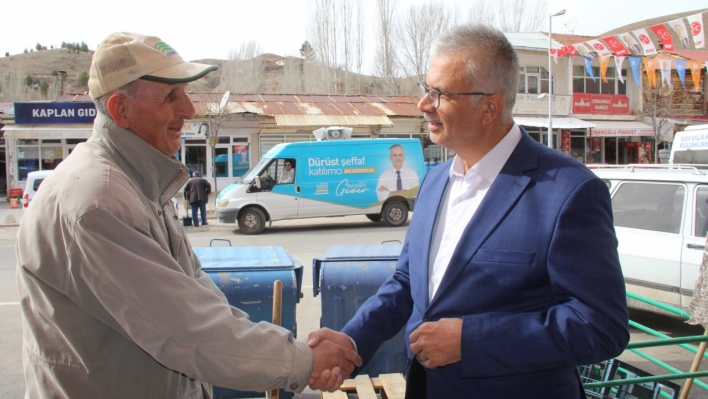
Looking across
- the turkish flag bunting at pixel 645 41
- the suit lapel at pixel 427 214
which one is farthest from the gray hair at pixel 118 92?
the turkish flag bunting at pixel 645 41

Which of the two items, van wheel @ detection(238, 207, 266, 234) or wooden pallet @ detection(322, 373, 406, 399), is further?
van wheel @ detection(238, 207, 266, 234)

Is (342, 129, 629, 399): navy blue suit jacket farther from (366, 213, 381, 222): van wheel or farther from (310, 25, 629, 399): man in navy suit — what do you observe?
(366, 213, 381, 222): van wheel

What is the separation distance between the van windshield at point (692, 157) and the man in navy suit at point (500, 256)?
33.1 ft

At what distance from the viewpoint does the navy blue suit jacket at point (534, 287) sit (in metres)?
1.72

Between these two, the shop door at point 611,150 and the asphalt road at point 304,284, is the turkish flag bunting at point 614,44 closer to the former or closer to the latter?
the asphalt road at point 304,284

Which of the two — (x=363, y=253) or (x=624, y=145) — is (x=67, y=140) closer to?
(x=363, y=253)

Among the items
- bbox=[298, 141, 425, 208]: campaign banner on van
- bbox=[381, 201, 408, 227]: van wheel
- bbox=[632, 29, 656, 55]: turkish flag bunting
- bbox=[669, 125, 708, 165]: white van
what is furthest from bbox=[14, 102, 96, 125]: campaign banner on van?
bbox=[669, 125, 708, 165]: white van

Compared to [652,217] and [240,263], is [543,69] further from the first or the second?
[240,263]

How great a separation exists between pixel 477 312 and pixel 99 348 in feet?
4.05

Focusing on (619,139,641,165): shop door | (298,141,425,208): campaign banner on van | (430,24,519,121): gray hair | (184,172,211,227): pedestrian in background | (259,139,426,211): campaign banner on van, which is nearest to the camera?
(430,24,519,121): gray hair

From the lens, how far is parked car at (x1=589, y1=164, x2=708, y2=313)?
5609mm

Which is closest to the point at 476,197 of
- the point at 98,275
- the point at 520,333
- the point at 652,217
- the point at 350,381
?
the point at 520,333

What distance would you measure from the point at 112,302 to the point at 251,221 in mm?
12698

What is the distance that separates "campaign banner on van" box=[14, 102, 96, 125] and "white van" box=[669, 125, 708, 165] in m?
21.4
